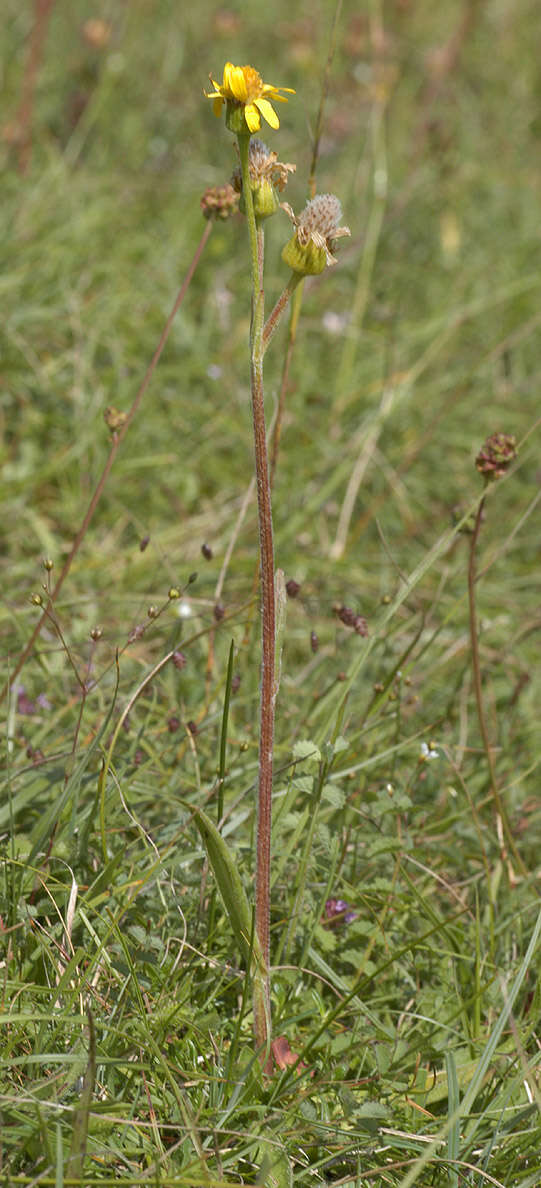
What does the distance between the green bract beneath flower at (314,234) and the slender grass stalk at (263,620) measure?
0.05 meters

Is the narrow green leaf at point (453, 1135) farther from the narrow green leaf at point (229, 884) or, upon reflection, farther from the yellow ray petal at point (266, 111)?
the yellow ray petal at point (266, 111)

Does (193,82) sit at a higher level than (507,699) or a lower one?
higher

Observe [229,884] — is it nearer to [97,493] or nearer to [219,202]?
[97,493]

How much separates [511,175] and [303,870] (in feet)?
12.6

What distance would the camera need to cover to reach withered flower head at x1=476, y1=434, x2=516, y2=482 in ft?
5.49

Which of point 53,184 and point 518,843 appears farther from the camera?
point 53,184

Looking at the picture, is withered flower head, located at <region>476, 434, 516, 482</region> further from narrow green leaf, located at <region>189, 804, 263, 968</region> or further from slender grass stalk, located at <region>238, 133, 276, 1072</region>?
narrow green leaf, located at <region>189, 804, 263, 968</region>

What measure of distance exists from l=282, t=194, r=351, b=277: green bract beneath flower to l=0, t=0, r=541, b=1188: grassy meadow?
1.73ft

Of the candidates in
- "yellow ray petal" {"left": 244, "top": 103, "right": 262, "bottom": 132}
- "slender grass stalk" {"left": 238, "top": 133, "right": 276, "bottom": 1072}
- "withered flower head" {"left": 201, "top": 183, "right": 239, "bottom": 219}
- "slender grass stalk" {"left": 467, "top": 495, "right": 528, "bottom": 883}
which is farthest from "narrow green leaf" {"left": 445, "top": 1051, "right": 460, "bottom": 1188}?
"withered flower head" {"left": 201, "top": 183, "right": 239, "bottom": 219}

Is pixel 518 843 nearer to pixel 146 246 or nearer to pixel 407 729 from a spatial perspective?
pixel 407 729

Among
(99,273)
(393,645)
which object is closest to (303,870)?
(393,645)

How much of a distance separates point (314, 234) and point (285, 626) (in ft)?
2.23

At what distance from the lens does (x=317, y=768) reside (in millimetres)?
1670

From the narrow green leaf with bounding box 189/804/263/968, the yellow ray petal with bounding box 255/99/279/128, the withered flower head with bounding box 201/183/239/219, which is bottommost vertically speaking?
the narrow green leaf with bounding box 189/804/263/968
